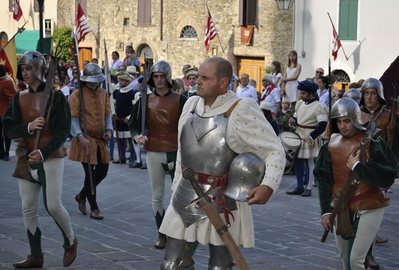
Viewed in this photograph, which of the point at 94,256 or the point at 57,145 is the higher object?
the point at 57,145

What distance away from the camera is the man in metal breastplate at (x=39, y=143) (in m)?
7.74

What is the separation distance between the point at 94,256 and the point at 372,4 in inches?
734

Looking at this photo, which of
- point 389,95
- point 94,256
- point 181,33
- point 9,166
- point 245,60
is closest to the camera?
point 94,256

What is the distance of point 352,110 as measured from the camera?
6945 mm

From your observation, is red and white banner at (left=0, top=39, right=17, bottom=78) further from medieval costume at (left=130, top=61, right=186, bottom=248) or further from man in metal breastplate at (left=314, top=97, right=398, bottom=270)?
man in metal breastplate at (left=314, top=97, right=398, bottom=270)

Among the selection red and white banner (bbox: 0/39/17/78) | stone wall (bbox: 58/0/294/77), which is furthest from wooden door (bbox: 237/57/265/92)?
red and white banner (bbox: 0/39/17/78)

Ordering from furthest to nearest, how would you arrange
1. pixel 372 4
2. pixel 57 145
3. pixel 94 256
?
1. pixel 372 4
2. pixel 94 256
3. pixel 57 145

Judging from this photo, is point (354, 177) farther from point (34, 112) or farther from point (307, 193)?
point (307, 193)

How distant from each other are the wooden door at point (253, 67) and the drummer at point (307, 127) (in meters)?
15.4

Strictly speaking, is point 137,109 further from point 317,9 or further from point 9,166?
point 317,9

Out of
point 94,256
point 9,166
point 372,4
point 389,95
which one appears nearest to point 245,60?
point 372,4

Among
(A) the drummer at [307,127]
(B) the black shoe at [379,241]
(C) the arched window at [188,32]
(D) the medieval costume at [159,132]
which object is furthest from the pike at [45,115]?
(C) the arched window at [188,32]

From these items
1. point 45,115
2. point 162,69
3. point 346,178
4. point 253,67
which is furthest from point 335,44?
point 346,178

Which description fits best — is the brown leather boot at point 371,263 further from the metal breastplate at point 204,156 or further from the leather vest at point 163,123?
the metal breastplate at point 204,156
